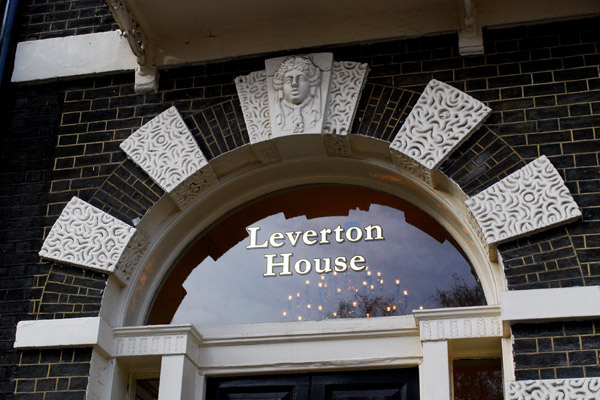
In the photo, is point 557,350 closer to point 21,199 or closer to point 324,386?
point 324,386

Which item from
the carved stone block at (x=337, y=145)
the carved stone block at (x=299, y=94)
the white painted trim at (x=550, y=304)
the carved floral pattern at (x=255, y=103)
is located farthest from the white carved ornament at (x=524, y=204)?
the carved floral pattern at (x=255, y=103)

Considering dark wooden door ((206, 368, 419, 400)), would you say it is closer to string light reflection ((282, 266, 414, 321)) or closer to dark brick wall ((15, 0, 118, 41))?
string light reflection ((282, 266, 414, 321))

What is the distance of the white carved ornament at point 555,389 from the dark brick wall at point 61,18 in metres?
4.29

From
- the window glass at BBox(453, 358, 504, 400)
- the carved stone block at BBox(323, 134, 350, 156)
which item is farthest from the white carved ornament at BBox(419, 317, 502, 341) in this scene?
the carved stone block at BBox(323, 134, 350, 156)

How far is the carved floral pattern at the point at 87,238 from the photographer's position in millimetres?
6625

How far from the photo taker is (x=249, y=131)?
271 inches

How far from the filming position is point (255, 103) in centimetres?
698

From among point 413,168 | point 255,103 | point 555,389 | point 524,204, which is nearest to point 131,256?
point 255,103

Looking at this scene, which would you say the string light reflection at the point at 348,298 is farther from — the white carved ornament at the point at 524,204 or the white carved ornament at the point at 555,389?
the white carved ornament at the point at 555,389

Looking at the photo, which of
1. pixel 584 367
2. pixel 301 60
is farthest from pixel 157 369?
pixel 584 367

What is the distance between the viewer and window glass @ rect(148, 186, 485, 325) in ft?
21.7

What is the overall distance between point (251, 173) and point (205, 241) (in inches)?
25.0

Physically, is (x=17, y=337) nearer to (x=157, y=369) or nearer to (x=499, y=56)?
(x=157, y=369)

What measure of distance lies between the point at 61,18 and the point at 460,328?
4.18m
